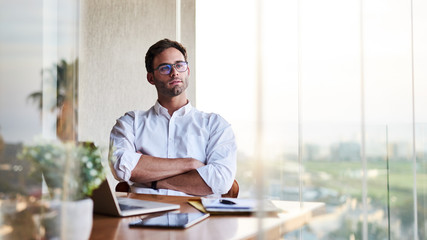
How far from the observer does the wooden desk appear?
1.25 meters

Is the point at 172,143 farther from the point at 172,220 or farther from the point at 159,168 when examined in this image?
the point at 172,220

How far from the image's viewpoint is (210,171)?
2359 millimetres

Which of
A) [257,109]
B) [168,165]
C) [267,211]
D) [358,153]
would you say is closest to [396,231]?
[358,153]

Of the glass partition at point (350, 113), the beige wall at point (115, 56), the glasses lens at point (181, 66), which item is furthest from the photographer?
the beige wall at point (115, 56)

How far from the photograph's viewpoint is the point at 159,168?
2375 mm

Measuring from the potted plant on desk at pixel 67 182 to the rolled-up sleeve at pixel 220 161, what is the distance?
1.21 m

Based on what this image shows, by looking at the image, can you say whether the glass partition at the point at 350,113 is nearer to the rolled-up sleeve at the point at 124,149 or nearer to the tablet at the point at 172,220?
the tablet at the point at 172,220

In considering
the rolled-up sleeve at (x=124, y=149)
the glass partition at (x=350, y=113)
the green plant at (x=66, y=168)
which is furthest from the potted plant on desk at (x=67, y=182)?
the rolled-up sleeve at (x=124, y=149)

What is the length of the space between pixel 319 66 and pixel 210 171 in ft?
3.05

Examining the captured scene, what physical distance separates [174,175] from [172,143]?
398mm

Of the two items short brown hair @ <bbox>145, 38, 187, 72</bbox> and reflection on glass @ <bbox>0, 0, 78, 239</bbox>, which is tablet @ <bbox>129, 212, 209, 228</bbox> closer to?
reflection on glass @ <bbox>0, 0, 78, 239</bbox>

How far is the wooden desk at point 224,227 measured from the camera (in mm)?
1248

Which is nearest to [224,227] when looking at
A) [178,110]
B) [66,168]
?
[66,168]

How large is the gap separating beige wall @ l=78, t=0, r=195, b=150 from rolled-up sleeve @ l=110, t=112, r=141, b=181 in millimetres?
606
